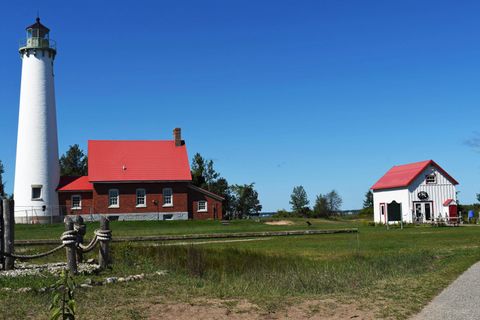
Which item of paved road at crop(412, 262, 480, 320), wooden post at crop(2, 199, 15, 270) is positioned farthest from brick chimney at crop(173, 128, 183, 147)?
paved road at crop(412, 262, 480, 320)

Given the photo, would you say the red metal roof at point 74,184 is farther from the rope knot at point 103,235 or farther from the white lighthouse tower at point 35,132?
the rope knot at point 103,235

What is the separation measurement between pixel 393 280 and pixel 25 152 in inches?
1550

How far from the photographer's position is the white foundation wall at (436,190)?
45781mm

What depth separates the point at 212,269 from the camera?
15.1m

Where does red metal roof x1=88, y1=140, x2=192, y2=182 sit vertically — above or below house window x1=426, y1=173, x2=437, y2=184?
above

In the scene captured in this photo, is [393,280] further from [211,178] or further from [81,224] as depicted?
[211,178]

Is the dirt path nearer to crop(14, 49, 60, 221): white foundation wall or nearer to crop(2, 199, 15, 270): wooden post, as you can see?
crop(2, 199, 15, 270): wooden post

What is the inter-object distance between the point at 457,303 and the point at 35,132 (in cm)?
4126

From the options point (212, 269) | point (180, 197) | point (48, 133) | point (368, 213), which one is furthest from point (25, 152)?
point (368, 213)

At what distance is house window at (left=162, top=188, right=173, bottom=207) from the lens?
50.2m

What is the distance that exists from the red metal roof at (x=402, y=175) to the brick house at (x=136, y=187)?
1518cm

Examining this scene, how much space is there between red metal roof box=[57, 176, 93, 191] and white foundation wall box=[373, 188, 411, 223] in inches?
1015

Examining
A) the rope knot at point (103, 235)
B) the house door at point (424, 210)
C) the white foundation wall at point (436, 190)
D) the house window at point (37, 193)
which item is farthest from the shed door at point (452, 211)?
the rope knot at point (103, 235)

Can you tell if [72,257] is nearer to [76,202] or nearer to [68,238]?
[68,238]
